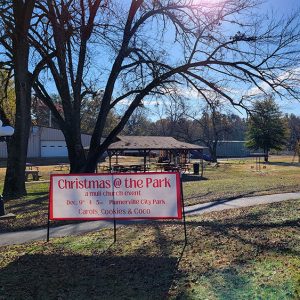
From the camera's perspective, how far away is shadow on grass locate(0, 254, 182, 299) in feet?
15.8

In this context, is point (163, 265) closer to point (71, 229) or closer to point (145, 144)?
point (71, 229)

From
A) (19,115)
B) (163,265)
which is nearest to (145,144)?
(19,115)

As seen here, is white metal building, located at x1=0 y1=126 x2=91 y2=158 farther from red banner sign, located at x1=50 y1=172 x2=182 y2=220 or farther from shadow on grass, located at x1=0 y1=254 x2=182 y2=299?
shadow on grass, located at x1=0 y1=254 x2=182 y2=299

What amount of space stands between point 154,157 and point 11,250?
57652 millimetres

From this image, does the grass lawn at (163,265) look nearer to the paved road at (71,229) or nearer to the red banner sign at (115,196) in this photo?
the red banner sign at (115,196)

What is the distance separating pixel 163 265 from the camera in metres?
5.75

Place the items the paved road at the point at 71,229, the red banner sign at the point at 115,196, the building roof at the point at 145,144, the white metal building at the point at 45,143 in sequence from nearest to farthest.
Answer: the red banner sign at the point at 115,196, the paved road at the point at 71,229, the building roof at the point at 145,144, the white metal building at the point at 45,143

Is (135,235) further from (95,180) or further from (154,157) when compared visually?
(154,157)

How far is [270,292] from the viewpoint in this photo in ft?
15.1

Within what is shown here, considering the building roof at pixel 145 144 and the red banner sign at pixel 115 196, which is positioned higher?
the building roof at pixel 145 144

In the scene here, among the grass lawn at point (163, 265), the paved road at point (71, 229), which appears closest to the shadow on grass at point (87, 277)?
the grass lawn at point (163, 265)

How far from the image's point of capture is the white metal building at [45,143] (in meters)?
70.2

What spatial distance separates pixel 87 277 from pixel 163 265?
1.04 metres

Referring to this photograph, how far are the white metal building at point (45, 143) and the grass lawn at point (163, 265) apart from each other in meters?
64.3
